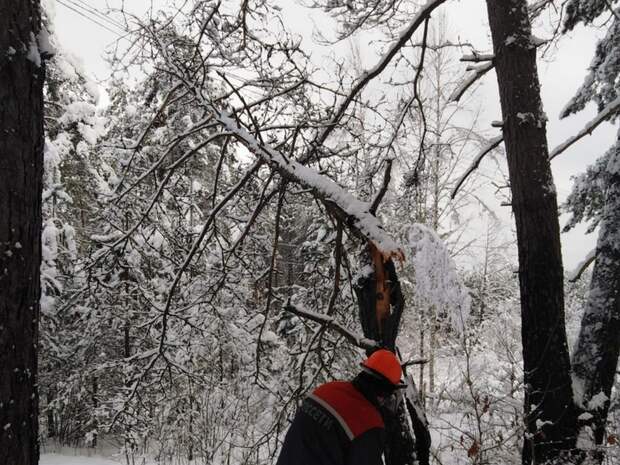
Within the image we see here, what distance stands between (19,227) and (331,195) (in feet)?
7.47

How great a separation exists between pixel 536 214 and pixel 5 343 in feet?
11.4

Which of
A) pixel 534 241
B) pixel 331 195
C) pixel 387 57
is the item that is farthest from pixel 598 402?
pixel 387 57

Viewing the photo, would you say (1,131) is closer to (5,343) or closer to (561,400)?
(5,343)

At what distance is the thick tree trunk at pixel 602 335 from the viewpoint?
3531 millimetres

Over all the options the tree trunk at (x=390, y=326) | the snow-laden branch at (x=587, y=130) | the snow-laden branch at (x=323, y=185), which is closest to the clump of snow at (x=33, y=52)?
the snow-laden branch at (x=323, y=185)

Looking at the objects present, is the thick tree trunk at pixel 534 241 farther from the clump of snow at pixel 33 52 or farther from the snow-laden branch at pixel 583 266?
the clump of snow at pixel 33 52

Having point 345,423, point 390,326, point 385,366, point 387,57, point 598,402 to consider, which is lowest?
point 598,402

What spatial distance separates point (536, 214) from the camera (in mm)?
3660

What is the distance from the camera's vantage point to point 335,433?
234 cm

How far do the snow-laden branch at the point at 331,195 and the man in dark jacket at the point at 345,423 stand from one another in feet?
3.06

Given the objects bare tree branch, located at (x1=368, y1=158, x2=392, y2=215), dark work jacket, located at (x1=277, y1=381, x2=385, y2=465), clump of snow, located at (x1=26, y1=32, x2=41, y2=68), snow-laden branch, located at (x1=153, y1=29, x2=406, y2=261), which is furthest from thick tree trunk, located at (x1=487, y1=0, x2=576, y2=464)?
clump of snow, located at (x1=26, y1=32, x2=41, y2=68)

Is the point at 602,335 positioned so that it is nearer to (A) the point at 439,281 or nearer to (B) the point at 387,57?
(A) the point at 439,281

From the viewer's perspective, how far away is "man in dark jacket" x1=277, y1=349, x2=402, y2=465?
2.32 m

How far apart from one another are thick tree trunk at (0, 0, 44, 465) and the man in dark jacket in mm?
1186
